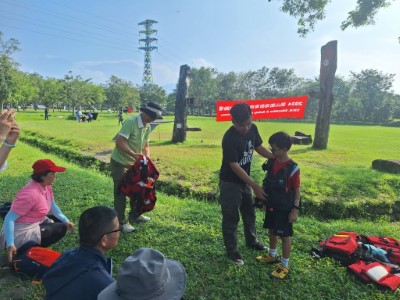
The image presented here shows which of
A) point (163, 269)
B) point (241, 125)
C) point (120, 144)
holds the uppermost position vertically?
point (241, 125)

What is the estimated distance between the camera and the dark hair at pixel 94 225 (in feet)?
6.23

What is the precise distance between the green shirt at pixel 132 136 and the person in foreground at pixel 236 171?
4.43 ft

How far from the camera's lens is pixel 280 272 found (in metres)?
3.31

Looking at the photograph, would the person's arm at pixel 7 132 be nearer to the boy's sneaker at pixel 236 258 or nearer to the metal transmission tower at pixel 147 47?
the boy's sneaker at pixel 236 258

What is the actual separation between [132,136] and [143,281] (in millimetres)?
2917

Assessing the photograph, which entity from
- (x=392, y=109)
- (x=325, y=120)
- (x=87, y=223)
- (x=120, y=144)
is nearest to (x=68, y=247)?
(x=120, y=144)

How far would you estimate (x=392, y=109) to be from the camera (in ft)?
182

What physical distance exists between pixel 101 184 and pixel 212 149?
5.30 meters

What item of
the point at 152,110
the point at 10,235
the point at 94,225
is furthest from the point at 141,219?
the point at 94,225

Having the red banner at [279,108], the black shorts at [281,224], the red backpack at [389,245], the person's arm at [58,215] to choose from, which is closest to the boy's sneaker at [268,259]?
the black shorts at [281,224]

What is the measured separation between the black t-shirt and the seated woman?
175 cm

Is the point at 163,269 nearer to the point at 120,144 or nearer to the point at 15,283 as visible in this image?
the point at 15,283

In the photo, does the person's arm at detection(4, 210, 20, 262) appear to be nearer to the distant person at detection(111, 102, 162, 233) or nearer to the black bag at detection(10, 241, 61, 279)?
the black bag at detection(10, 241, 61, 279)

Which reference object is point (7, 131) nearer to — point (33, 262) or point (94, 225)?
point (94, 225)
